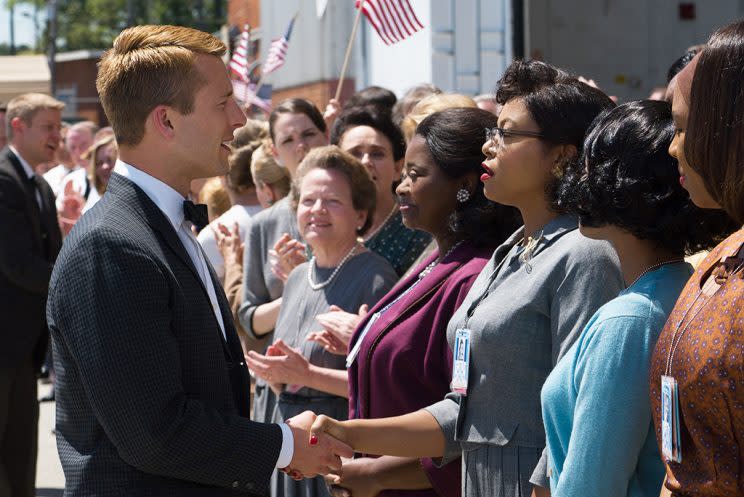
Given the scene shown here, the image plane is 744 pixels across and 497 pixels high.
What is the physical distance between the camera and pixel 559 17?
1129 cm

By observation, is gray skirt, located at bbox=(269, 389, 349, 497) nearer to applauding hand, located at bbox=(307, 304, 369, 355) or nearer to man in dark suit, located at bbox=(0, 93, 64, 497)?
applauding hand, located at bbox=(307, 304, 369, 355)

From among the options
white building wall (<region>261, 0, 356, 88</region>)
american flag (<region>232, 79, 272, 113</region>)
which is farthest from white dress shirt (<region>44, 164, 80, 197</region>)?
white building wall (<region>261, 0, 356, 88</region>)

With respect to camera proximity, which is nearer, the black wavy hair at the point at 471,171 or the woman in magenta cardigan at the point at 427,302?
the woman in magenta cardigan at the point at 427,302

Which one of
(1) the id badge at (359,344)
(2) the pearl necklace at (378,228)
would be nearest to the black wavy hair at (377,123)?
(2) the pearl necklace at (378,228)

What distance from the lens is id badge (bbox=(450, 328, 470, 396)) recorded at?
120 inches

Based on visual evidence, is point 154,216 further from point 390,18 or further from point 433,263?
point 390,18

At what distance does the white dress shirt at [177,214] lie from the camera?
111 inches

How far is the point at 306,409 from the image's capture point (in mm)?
4223

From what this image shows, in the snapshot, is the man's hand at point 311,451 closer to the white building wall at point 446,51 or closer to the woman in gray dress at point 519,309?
the woman in gray dress at point 519,309

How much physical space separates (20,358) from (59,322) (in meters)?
3.89

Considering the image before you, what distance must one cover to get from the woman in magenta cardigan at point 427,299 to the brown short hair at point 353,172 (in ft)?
2.74

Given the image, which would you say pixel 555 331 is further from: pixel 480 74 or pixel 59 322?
pixel 480 74

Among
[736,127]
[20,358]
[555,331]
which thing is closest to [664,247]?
[555,331]

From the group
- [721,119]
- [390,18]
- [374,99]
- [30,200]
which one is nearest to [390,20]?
[390,18]
